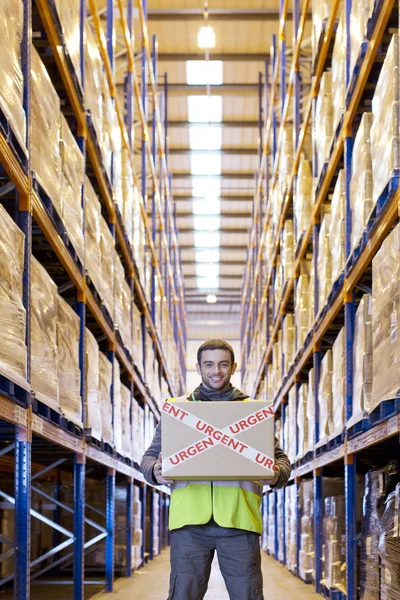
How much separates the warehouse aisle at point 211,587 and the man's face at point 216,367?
4.81 m

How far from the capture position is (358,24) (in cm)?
593

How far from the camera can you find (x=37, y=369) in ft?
16.6

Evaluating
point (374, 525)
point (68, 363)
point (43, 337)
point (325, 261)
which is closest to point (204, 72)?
point (325, 261)

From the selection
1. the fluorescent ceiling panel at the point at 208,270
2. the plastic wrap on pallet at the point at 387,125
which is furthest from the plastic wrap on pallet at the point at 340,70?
the fluorescent ceiling panel at the point at 208,270

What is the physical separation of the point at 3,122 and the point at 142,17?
7752mm

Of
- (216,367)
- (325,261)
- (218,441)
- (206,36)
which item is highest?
(206,36)

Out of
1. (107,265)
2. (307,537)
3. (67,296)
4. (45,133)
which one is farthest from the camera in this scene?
(307,537)

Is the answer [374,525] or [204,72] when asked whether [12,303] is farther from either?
[204,72]

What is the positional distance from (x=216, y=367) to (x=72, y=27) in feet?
11.8

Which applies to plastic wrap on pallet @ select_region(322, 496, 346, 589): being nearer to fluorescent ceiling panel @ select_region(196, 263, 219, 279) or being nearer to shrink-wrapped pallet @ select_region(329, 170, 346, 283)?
shrink-wrapped pallet @ select_region(329, 170, 346, 283)

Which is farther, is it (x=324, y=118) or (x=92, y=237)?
(x=324, y=118)

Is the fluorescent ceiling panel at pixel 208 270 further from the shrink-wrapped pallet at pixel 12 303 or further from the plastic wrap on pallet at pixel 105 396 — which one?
the shrink-wrapped pallet at pixel 12 303

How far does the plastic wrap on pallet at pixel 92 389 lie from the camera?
6973mm

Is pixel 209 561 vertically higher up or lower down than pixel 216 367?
lower down
